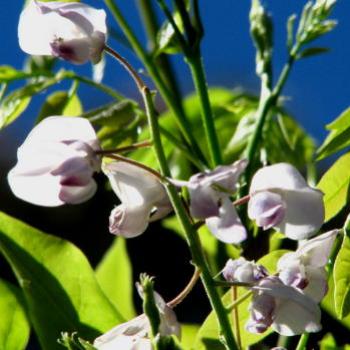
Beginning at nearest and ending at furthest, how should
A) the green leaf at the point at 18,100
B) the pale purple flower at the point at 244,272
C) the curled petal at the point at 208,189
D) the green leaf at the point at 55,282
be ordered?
1. the curled petal at the point at 208,189
2. the pale purple flower at the point at 244,272
3. the green leaf at the point at 55,282
4. the green leaf at the point at 18,100

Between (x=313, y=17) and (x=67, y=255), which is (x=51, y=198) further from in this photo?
(x=313, y=17)

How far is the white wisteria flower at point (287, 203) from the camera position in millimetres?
586

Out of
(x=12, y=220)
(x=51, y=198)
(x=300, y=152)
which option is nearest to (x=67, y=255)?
(x=12, y=220)

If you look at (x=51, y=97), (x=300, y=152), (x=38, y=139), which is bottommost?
(x=300, y=152)

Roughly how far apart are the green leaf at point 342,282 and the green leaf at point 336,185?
7cm

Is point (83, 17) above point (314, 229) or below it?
above

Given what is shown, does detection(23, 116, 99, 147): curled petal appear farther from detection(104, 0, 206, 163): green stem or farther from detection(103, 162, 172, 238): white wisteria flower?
detection(104, 0, 206, 163): green stem

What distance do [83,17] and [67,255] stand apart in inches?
8.7

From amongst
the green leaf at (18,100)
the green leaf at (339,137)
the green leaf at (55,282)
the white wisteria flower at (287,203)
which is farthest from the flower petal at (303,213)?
the green leaf at (18,100)

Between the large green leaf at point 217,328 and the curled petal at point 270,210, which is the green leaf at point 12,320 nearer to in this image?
the large green leaf at point 217,328

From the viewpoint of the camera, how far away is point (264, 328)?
63 centimetres

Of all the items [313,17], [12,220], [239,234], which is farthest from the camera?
[313,17]

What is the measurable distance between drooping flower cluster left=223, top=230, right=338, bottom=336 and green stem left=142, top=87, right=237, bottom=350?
0.14ft

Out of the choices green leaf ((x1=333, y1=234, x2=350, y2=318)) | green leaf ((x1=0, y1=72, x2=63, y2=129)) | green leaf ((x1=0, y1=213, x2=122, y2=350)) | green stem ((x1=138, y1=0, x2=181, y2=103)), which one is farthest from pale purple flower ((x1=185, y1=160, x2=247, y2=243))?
green stem ((x1=138, y1=0, x2=181, y2=103))
